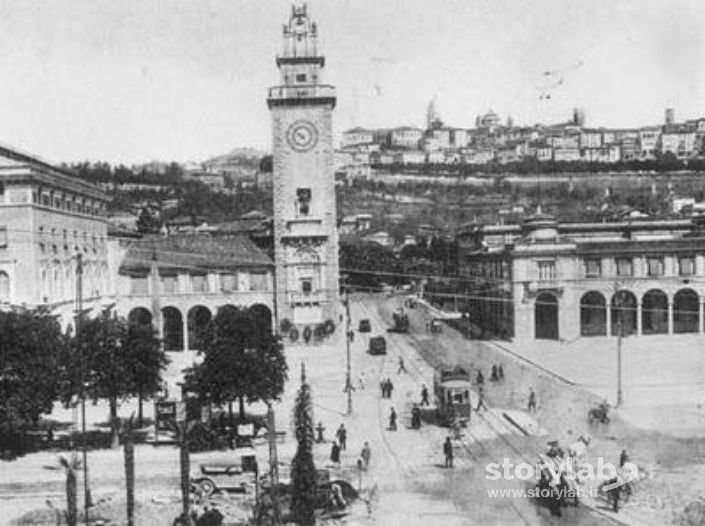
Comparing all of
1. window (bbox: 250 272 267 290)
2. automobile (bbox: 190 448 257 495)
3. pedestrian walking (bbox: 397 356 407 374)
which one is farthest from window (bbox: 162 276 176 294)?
automobile (bbox: 190 448 257 495)

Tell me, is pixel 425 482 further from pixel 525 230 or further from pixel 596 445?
pixel 525 230

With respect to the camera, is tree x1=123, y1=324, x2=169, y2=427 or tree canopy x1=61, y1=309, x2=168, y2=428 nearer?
tree canopy x1=61, y1=309, x2=168, y2=428

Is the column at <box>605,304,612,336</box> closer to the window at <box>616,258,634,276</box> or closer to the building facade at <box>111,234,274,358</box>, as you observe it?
the window at <box>616,258,634,276</box>

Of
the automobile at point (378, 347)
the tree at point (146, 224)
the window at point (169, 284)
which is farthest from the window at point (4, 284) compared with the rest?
the tree at point (146, 224)

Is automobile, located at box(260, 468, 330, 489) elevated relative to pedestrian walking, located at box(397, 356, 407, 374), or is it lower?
lower

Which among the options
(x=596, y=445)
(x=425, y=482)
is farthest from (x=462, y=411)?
(x=425, y=482)

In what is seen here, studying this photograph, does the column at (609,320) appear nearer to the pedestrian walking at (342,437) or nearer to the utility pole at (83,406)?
the pedestrian walking at (342,437)
